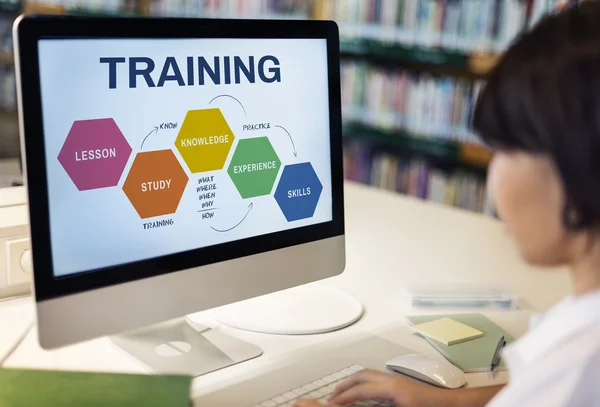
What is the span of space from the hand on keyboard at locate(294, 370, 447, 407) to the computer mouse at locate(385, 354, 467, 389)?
0.16ft

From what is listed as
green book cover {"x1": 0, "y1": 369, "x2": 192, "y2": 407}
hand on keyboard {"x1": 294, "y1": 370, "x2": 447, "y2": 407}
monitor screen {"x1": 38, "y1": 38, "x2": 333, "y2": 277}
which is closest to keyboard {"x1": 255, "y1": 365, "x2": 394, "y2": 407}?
hand on keyboard {"x1": 294, "y1": 370, "x2": 447, "y2": 407}

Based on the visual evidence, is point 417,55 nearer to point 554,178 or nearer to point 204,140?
point 204,140

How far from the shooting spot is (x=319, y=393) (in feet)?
2.87

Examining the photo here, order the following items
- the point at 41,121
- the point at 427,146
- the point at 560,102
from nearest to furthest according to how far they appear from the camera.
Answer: the point at 560,102, the point at 41,121, the point at 427,146

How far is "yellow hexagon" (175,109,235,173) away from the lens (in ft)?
3.00

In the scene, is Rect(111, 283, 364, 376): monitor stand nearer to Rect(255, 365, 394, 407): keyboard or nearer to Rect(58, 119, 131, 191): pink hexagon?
Rect(255, 365, 394, 407): keyboard

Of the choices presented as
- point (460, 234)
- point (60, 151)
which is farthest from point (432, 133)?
point (60, 151)

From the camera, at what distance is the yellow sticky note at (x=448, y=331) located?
1.05m

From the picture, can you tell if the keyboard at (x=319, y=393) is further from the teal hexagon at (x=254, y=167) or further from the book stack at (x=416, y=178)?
the book stack at (x=416, y=178)

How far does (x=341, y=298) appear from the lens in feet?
3.92

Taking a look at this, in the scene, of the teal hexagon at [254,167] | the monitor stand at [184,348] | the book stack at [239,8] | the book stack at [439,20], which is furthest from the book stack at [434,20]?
the monitor stand at [184,348]

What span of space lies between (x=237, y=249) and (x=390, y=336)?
11.0 inches

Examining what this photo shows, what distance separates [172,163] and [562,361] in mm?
516

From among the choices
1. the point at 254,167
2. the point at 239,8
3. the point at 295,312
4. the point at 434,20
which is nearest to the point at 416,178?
the point at 434,20
